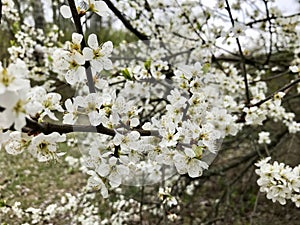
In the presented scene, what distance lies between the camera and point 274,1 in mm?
2828

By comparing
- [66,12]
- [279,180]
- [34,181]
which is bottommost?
[34,181]

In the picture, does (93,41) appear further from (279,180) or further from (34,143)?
(279,180)

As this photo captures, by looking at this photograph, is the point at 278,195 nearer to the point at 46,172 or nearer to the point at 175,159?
the point at 175,159

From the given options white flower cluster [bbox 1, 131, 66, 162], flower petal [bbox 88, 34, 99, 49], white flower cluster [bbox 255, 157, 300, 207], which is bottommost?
white flower cluster [bbox 255, 157, 300, 207]

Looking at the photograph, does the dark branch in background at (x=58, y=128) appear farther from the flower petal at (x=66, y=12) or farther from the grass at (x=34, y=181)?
the grass at (x=34, y=181)

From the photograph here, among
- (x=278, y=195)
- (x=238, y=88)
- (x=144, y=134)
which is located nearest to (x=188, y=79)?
(x=144, y=134)

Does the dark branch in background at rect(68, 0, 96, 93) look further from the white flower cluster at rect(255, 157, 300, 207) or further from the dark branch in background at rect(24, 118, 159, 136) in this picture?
Result: the white flower cluster at rect(255, 157, 300, 207)

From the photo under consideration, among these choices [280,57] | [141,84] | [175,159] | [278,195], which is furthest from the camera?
[280,57]

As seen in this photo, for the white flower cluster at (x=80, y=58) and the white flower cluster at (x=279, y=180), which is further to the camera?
the white flower cluster at (x=279, y=180)

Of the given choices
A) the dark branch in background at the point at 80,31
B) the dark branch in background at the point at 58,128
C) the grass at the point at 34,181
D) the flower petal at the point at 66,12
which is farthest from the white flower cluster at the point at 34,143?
the grass at the point at 34,181

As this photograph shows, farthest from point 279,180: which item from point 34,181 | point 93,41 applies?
point 34,181

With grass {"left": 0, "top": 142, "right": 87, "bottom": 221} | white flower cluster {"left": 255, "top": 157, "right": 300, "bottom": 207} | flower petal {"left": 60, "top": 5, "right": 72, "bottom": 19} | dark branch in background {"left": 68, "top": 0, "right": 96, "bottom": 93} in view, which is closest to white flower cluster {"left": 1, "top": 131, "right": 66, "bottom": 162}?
dark branch in background {"left": 68, "top": 0, "right": 96, "bottom": 93}

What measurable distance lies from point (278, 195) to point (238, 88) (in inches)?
55.2

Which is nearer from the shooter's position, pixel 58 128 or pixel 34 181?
pixel 58 128
